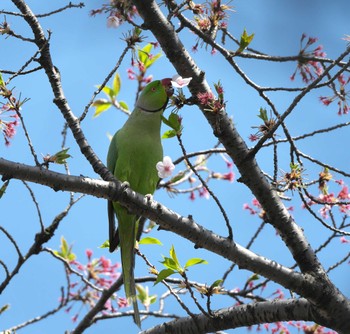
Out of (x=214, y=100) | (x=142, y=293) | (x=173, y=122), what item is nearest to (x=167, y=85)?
(x=214, y=100)

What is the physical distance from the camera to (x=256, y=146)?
307 cm

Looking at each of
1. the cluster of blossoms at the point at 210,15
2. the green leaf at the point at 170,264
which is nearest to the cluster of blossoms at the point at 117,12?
the cluster of blossoms at the point at 210,15

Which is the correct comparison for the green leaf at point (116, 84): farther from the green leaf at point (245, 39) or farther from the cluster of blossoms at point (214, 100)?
the cluster of blossoms at point (214, 100)

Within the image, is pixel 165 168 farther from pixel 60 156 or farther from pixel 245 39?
pixel 245 39

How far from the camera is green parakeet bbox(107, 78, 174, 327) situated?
11.9 ft

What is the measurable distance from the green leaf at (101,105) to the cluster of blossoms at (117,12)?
5.54 feet

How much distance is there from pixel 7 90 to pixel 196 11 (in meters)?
1.37

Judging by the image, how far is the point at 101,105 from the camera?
5316mm

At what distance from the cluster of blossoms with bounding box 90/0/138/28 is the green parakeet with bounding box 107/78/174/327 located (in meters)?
0.51

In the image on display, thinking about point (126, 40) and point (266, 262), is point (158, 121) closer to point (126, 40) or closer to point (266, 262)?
point (126, 40)

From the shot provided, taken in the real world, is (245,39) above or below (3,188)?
above

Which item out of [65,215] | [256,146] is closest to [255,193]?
[256,146]

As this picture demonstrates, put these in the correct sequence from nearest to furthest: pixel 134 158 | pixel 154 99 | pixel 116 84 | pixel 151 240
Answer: pixel 151 240
pixel 134 158
pixel 154 99
pixel 116 84

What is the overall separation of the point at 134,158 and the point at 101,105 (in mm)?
1681
